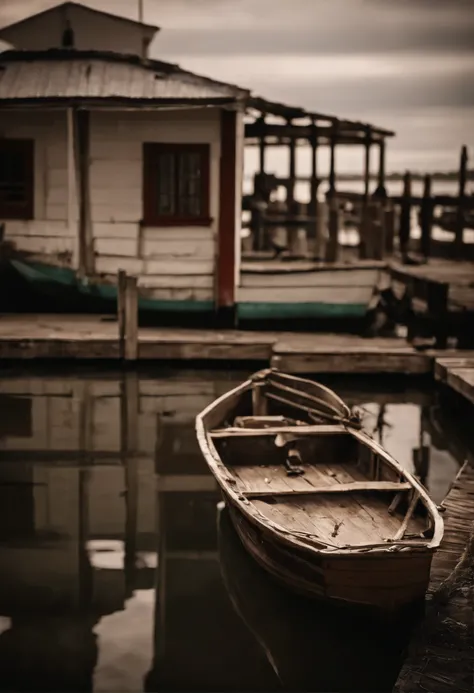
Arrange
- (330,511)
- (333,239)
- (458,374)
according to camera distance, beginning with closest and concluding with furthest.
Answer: (330,511) → (458,374) → (333,239)

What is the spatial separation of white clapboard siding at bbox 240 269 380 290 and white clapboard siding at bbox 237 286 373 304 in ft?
0.12

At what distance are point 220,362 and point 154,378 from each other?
816 millimetres

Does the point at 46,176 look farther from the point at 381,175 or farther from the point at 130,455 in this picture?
the point at 381,175

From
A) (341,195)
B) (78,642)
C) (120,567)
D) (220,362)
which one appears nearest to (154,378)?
(220,362)

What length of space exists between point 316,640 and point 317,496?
0.97 meters

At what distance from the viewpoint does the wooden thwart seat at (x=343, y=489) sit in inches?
210

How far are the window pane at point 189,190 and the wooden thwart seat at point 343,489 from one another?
6.33 meters

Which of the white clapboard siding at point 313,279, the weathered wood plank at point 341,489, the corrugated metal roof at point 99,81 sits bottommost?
the weathered wood plank at point 341,489

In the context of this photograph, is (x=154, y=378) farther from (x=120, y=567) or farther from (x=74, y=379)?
(x=120, y=567)

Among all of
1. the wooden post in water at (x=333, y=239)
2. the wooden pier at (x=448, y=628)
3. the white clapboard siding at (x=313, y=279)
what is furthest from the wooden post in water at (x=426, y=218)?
the wooden pier at (x=448, y=628)

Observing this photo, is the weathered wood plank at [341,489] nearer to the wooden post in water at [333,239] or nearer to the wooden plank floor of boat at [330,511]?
the wooden plank floor of boat at [330,511]

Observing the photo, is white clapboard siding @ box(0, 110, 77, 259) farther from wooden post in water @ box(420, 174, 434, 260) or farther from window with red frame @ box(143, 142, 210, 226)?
wooden post in water @ box(420, 174, 434, 260)

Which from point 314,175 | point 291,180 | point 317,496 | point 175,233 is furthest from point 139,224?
point 317,496

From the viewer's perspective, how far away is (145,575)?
552cm
